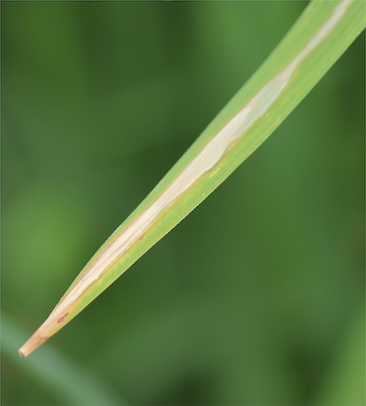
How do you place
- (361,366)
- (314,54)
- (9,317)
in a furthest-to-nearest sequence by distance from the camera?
(9,317)
(361,366)
(314,54)

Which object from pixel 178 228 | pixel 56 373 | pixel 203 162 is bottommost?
pixel 56 373

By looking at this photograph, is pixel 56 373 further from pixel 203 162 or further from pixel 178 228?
pixel 203 162

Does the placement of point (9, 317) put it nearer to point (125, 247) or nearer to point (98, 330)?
point (98, 330)

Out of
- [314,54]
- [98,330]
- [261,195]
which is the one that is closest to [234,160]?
[314,54]

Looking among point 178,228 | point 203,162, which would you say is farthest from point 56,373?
point 203,162

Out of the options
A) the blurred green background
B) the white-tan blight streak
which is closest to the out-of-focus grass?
the blurred green background

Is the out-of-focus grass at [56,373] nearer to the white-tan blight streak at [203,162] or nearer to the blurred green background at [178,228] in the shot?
the blurred green background at [178,228]
